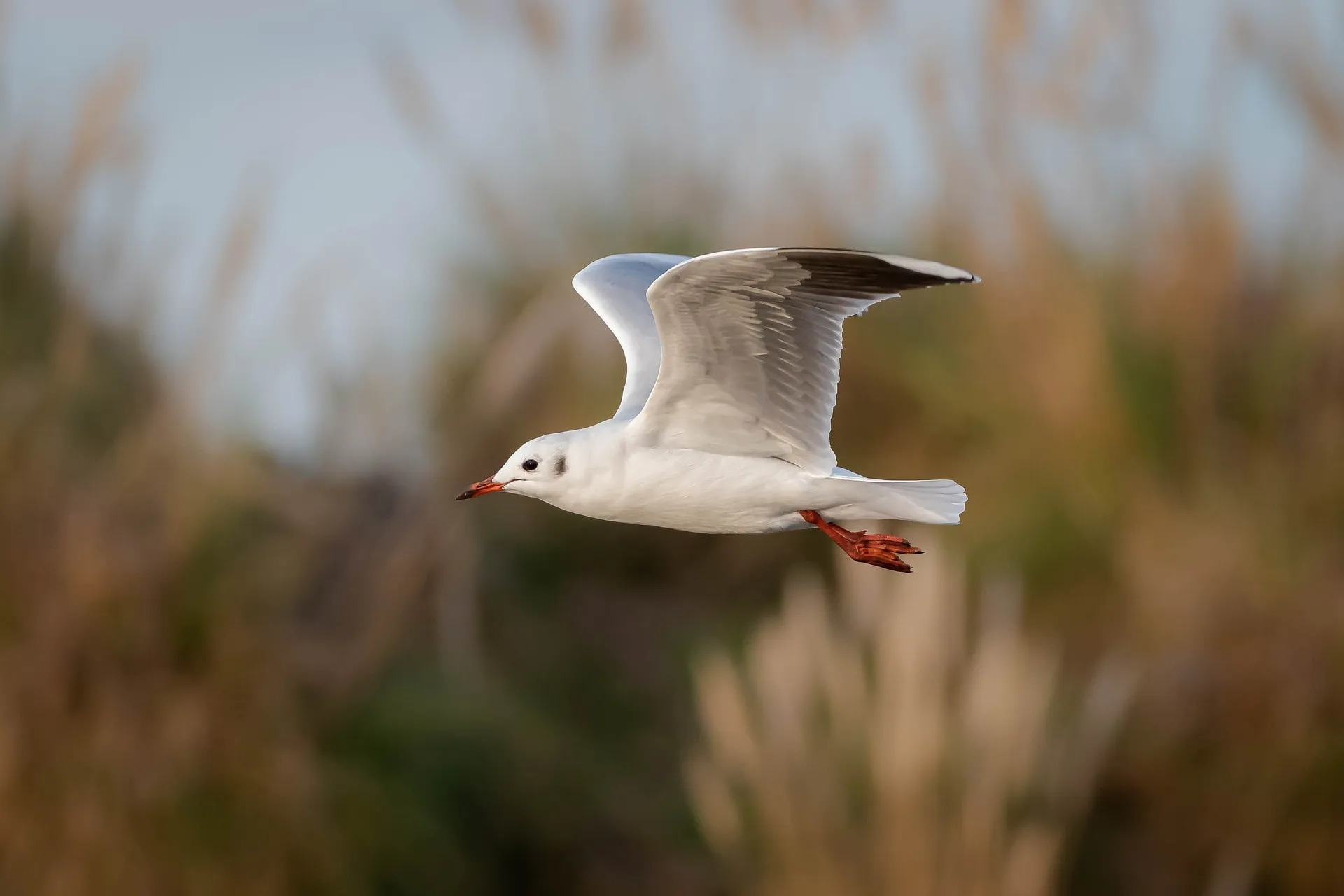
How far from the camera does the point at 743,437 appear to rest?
7.80ft

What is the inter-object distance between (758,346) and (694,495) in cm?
21

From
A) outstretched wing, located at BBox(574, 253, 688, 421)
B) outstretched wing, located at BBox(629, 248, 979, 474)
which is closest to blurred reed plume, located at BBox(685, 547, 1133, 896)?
outstretched wing, located at BBox(574, 253, 688, 421)

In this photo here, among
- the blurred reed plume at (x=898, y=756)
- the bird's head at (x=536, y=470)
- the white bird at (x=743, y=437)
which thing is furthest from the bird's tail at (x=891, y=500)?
the blurred reed plume at (x=898, y=756)

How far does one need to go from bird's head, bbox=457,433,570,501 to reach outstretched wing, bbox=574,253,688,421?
9.3 inches

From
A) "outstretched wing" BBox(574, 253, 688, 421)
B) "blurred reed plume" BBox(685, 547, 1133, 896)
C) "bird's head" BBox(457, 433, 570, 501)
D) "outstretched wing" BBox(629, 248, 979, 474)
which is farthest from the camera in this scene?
"blurred reed plume" BBox(685, 547, 1133, 896)

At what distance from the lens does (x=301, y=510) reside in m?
4.90

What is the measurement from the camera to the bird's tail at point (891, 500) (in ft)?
7.63

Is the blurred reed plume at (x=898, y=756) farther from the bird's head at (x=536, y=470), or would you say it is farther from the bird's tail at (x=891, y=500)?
the bird's head at (x=536, y=470)

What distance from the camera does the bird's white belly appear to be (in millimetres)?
2268

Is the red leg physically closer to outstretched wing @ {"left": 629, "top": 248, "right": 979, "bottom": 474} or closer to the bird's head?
outstretched wing @ {"left": 629, "top": 248, "right": 979, "bottom": 474}

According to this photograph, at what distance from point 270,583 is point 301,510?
0.98 ft

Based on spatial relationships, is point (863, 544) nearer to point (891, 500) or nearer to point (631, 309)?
point (891, 500)

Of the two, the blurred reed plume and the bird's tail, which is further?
the blurred reed plume

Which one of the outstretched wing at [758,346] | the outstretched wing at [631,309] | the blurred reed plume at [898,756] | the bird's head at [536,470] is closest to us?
the outstretched wing at [758,346]
